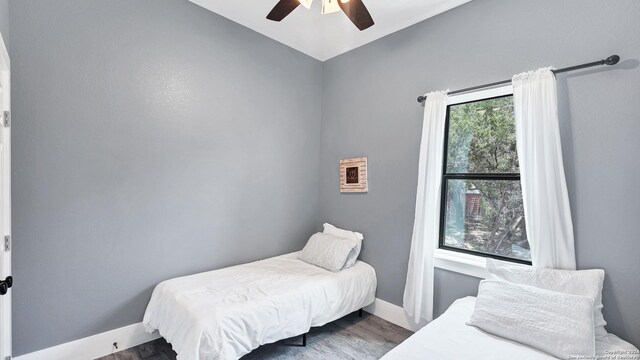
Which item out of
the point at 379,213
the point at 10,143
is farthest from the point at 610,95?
the point at 10,143

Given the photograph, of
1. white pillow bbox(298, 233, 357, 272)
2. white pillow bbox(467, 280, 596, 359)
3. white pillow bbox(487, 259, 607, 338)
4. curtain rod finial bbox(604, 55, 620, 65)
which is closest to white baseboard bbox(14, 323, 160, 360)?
white pillow bbox(298, 233, 357, 272)

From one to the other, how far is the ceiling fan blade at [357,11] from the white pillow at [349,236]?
2.01 m

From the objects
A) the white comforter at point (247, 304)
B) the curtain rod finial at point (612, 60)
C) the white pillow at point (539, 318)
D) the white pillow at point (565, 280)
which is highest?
the curtain rod finial at point (612, 60)

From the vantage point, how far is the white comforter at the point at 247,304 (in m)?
1.81

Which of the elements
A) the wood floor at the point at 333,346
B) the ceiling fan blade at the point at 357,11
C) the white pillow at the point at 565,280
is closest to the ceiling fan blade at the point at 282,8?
the ceiling fan blade at the point at 357,11

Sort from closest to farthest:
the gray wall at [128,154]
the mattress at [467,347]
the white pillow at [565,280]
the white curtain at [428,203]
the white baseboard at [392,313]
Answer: the mattress at [467,347]
the white pillow at [565,280]
the gray wall at [128,154]
the white curtain at [428,203]
the white baseboard at [392,313]

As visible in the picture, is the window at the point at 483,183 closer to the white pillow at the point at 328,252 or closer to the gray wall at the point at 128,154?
the white pillow at the point at 328,252

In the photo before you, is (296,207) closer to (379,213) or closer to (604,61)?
(379,213)

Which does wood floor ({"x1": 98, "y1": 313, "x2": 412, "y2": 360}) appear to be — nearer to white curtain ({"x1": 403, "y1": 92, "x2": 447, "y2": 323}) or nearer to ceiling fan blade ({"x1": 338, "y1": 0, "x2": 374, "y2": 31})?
white curtain ({"x1": 403, "y1": 92, "x2": 447, "y2": 323})

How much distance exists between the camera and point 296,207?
135 inches

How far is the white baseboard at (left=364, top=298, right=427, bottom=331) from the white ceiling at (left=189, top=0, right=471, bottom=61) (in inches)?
110

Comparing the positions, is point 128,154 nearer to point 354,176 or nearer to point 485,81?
point 354,176

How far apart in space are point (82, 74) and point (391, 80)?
2.63 m

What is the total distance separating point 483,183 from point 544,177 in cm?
50
